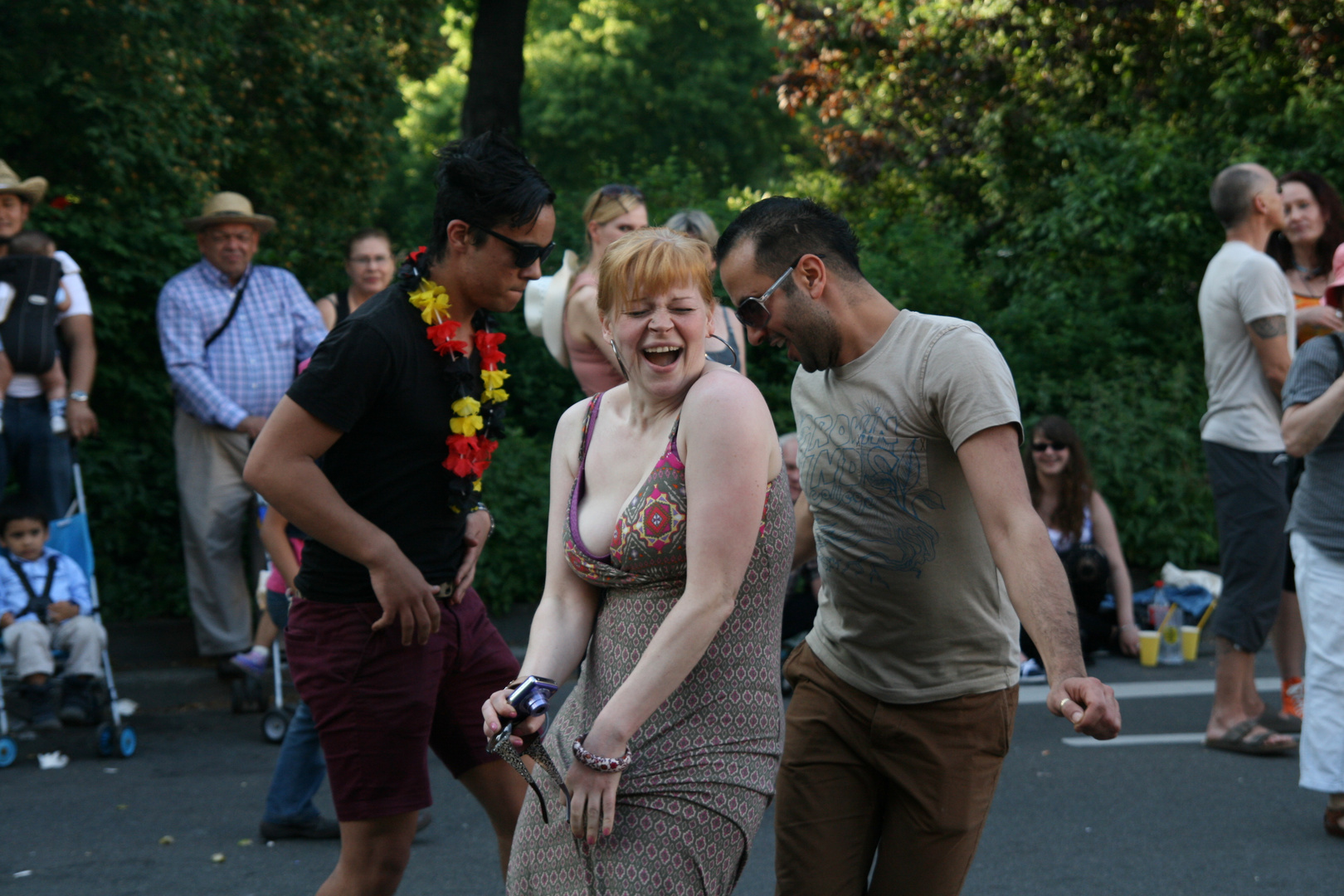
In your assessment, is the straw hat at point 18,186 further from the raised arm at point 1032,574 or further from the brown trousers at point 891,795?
the raised arm at point 1032,574

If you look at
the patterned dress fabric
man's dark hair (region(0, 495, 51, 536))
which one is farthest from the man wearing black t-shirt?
man's dark hair (region(0, 495, 51, 536))

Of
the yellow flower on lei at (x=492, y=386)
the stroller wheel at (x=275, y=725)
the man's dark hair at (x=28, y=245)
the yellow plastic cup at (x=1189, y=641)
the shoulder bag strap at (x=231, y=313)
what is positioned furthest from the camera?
the yellow plastic cup at (x=1189, y=641)

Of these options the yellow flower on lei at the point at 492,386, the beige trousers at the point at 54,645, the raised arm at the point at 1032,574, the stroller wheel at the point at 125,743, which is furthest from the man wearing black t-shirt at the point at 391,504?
the beige trousers at the point at 54,645

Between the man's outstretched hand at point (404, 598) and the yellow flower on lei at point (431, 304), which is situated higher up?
the yellow flower on lei at point (431, 304)

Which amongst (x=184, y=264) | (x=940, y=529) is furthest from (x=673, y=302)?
(x=184, y=264)

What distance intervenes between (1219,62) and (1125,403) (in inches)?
187

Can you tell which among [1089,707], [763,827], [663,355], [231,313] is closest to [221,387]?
[231,313]

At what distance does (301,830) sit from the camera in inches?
194

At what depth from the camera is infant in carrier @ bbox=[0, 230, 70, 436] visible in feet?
22.5

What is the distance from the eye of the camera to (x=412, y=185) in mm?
23141

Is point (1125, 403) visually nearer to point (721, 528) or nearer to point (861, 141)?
point (861, 141)

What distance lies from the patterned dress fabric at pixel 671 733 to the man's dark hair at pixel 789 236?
56cm

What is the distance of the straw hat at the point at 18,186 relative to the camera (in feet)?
22.5

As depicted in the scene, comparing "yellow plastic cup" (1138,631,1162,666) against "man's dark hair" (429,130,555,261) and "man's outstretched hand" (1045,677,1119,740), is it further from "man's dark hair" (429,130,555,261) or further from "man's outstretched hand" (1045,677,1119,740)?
"man's outstretched hand" (1045,677,1119,740)
